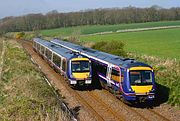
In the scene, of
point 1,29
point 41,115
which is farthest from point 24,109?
point 1,29

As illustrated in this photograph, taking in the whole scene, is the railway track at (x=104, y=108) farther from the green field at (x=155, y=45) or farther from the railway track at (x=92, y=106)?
the green field at (x=155, y=45)

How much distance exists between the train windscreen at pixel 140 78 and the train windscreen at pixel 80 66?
6.10 meters

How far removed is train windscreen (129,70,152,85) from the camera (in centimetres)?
2050

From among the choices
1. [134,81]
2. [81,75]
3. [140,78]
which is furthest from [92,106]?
[81,75]

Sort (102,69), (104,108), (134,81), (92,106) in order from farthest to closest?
(102,69) → (92,106) → (104,108) → (134,81)

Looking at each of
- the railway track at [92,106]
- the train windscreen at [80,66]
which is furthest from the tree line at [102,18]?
the railway track at [92,106]

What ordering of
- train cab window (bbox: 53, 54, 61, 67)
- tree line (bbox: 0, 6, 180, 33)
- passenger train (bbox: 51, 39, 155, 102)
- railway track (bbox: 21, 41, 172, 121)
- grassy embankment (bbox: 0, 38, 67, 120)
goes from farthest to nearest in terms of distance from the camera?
tree line (bbox: 0, 6, 180, 33), train cab window (bbox: 53, 54, 61, 67), passenger train (bbox: 51, 39, 155, 102), railway track (bbox: 21, 41, 172, 121), grassy embankment (bbox: 0, 38, 67, 120)

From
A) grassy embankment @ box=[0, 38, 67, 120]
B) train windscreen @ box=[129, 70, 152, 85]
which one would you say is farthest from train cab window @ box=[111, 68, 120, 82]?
grassy embankment @ box=[0, 38, 67, 120]

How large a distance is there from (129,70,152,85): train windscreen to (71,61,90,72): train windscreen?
6.10 meters

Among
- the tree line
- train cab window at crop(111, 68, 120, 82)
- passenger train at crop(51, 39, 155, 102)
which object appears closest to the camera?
passenger train at crop(51, 39, 155, 102)

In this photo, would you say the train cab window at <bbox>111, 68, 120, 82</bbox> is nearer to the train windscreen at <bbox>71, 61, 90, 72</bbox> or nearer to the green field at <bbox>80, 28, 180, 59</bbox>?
the train windscreen at <bbox>71, 61, 90, 72</bbox>

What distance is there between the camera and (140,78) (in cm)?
2058

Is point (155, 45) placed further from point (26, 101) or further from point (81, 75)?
point (26, 101)

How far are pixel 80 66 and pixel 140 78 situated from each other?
6725mm
